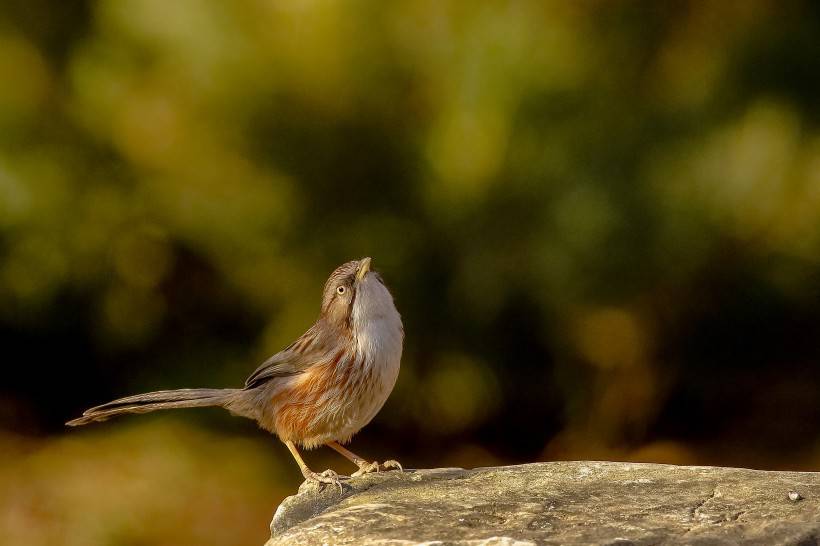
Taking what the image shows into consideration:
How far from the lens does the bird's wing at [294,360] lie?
10.8 ft

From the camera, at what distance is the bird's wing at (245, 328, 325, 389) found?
3.29 m

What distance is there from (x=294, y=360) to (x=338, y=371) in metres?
0.20

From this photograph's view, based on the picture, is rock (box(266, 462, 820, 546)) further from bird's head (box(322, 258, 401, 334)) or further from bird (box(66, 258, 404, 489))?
bird's head (box(322, 258, 401, 334))

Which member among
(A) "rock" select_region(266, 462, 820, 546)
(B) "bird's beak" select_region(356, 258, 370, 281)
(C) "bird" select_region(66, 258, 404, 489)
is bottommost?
(A) "rock" select_region(266, 462, 820, 546)

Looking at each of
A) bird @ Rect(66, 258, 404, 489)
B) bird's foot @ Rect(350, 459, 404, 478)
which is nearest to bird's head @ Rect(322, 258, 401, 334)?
bird @ Rect(66, 258, 404, 489)

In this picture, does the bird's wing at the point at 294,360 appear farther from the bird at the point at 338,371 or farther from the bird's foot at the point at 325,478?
the bird's foot at the point at 325,478

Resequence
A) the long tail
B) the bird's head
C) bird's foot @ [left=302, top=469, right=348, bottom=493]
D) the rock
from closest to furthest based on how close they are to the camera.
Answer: the rock < bird's foot @ [left=302, top=469, right=348, bottom=493] < the bird's head < the long tail

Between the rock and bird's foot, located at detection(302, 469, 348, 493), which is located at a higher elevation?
bird's foot, located at detection(302, 469, 348, 493)

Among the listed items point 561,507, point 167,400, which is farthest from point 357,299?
point 561,507

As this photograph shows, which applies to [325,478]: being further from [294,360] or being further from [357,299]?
[357,299]

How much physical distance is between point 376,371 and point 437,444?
1.19 metres

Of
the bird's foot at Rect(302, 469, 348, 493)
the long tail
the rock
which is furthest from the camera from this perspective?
the long tail

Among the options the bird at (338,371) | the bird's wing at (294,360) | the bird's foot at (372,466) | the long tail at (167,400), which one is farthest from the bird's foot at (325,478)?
the long tail at (167,400)

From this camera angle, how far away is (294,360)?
3332 mm
